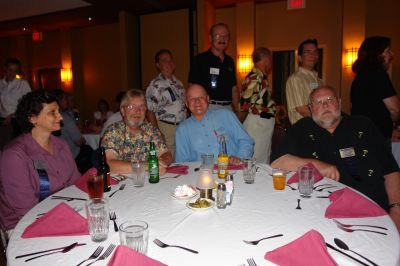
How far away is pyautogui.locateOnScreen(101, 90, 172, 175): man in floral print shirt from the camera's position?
243cm

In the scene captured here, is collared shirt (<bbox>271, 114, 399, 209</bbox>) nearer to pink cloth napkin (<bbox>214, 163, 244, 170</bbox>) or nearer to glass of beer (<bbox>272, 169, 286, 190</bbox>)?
pink cloth napkin (<bbox>214, 163, 244, 170</bbox>)

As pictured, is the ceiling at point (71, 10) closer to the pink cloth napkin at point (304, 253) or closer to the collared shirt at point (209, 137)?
the collared shirt at point (209, 137)

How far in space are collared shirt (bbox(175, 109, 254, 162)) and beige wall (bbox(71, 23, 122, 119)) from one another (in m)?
6.85

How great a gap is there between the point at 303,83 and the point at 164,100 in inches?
67.4

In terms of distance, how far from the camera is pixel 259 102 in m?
3.74

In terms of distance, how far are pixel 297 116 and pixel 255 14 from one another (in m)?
4.46

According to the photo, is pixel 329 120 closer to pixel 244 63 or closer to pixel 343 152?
pixel 343 152

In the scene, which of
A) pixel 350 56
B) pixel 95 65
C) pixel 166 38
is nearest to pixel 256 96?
pixel 350 56

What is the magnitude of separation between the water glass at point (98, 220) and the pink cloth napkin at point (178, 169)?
89cm

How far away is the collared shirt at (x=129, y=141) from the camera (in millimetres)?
2419

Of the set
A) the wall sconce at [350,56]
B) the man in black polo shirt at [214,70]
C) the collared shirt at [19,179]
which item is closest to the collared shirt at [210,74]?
the man in black polo shirt at [214,70]

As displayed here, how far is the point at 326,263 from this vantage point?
38.2 inches

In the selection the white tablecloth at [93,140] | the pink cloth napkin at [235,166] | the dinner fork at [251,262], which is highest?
the pink cloth napkin at [235,166]

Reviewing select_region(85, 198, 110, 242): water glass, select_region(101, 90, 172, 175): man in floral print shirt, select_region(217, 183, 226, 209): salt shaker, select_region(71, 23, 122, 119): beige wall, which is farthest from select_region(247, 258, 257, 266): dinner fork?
select_region(71, 23, 122, 119): beige wall
